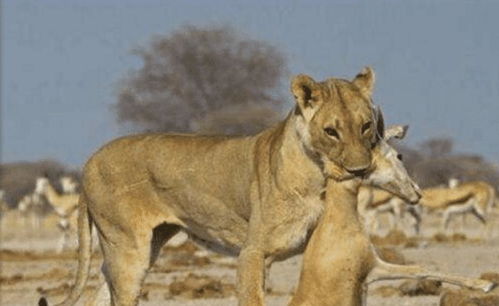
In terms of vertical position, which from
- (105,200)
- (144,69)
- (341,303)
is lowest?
(341,303)

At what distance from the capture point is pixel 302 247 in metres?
11.6

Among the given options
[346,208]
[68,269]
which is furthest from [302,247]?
[68,269]

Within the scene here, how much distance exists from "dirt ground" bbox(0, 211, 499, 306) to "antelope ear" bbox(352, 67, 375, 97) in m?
2.56

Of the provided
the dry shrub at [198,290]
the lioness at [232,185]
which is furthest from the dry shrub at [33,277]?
the lioness at [232,185]

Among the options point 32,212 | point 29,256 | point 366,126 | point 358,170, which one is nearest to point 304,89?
point 366,126

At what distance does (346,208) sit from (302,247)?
2.15 ft

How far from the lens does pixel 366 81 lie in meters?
11.7

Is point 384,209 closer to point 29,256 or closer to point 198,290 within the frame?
point 29,256

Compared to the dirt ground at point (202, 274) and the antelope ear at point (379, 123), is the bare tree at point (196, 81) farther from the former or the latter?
the antelope ear at point (379, 123)

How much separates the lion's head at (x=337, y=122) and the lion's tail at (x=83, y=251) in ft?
9.04

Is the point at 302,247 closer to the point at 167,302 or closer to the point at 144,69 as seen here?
the point at 167,302

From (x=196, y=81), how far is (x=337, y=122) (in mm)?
70287

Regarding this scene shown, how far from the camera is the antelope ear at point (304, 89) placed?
11.4 m

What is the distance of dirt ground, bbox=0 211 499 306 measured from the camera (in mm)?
18141
